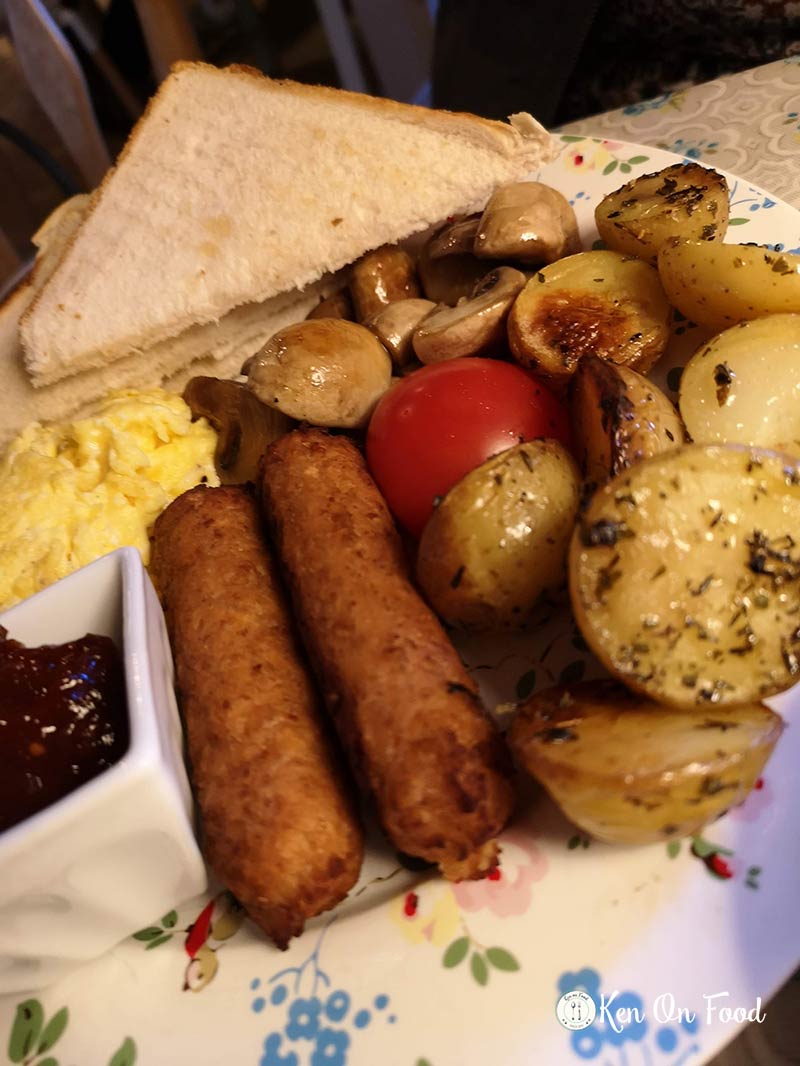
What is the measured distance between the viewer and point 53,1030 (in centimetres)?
126

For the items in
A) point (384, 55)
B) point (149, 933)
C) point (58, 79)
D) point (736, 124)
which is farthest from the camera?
point (384, 55)

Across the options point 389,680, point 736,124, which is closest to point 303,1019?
point 389,680

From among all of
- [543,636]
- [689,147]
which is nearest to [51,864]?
[543,636]

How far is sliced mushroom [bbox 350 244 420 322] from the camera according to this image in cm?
216

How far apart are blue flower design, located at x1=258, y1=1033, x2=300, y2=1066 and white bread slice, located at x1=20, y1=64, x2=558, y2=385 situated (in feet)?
5.53

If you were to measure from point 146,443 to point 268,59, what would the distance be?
527 cm

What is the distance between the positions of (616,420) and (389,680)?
57 centimetres

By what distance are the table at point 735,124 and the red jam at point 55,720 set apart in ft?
7.41

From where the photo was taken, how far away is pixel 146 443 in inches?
78.0

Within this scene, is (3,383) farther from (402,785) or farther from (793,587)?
(793,587)

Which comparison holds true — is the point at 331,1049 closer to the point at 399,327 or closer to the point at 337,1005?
the point at 337,1005

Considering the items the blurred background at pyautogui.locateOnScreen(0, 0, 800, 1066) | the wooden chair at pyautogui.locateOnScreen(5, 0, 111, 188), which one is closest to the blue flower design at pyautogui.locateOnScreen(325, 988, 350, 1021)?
the blurred background at pyautogui.locateOnScreen(0, 0, 800, 1066)

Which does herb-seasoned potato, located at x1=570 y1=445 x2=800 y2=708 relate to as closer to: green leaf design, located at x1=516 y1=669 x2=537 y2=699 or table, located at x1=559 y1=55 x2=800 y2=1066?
green leaf design, located at x1=516 y1=669 x2=537 y2=699

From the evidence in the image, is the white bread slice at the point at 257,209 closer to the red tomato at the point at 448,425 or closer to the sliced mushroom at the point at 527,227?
the sliced mushroom at the point at 527,227
